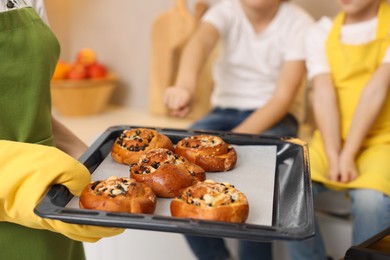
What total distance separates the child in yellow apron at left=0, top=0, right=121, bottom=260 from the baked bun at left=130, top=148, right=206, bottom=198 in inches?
4.2

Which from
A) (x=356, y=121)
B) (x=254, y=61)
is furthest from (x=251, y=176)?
(x=254, y=61)

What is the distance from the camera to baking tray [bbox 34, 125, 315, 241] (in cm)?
70

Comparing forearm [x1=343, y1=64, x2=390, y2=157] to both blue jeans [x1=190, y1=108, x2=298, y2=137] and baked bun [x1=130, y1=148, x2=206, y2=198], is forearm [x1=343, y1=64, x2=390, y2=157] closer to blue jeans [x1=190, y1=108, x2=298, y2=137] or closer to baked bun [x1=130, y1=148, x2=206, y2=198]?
blue jeans [x1=190, y1=108, x2=298, y2=137]

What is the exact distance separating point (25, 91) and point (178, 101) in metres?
0.62

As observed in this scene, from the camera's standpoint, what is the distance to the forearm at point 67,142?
1084mm

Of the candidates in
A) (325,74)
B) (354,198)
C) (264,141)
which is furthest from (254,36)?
(264,141)

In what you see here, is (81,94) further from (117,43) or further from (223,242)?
(223,242)

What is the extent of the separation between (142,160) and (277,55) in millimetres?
1044

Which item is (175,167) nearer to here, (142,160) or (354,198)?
(142,160)

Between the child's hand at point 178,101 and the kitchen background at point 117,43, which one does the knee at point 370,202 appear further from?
the kitchen background at point 117,43

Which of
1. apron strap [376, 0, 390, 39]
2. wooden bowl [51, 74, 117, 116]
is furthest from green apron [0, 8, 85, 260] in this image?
wooden bowl [51, 74, 117, 116]

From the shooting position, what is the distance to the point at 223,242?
1792 mm

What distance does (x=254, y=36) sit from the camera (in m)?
1.93

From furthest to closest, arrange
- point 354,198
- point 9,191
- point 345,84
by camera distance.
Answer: point 345,84 → point 354,198 → point 9,191
